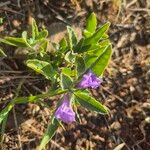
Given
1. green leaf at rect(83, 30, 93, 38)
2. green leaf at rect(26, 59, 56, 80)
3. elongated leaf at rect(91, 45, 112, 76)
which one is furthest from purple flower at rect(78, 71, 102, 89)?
green leaf at rect(83, 30, 93, 38)

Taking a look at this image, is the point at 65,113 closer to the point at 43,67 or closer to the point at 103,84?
the point at 43,67

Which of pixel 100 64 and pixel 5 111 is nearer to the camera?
pixel 100 64

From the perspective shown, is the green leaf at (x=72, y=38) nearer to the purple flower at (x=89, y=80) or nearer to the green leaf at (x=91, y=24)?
the green leaf at (x=91, y=24)

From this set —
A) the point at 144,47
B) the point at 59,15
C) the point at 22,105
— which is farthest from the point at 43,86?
the point at 144,47

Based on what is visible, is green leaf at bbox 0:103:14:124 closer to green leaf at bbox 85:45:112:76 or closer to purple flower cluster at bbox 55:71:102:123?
purple flower cluster at bbox 55:71:102:123

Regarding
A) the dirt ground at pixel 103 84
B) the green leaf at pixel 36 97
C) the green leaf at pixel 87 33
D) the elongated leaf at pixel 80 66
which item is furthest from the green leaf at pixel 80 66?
the dirt ground at pixel 103 84

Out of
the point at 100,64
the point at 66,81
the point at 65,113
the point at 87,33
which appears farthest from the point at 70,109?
the point at 87,33
